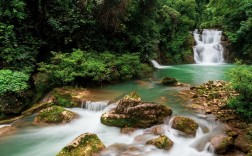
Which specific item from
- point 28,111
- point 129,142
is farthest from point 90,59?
point 129,142

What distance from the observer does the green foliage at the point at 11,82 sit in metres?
8.96

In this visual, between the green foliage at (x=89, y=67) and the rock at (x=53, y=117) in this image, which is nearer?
the rock at (x=53, y=117)

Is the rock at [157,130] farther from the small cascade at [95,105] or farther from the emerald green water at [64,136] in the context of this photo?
the small cascade at [95,105]

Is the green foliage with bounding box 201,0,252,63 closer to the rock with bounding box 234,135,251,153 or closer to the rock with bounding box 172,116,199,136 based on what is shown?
the rock with bounding box 172,116,199,136

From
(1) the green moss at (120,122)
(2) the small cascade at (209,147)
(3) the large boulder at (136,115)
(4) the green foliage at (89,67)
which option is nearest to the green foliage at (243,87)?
(2) the small cascade at (209,147)

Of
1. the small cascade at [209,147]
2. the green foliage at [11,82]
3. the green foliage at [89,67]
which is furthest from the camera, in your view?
the green foliage at [89,67]

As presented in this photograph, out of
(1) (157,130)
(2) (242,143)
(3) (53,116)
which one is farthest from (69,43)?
(2) (242,143)

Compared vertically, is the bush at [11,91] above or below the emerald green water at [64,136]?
above

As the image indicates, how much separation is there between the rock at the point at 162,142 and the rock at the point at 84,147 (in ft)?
4.29

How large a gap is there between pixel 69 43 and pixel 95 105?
17.5 feet

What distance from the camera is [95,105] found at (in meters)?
9.10

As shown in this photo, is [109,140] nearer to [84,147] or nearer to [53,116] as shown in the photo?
[84,147]

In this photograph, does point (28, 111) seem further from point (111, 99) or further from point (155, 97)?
point (155, 97)

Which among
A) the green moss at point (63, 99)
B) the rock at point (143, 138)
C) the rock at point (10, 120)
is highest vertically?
the green moss at point (63, 99)
